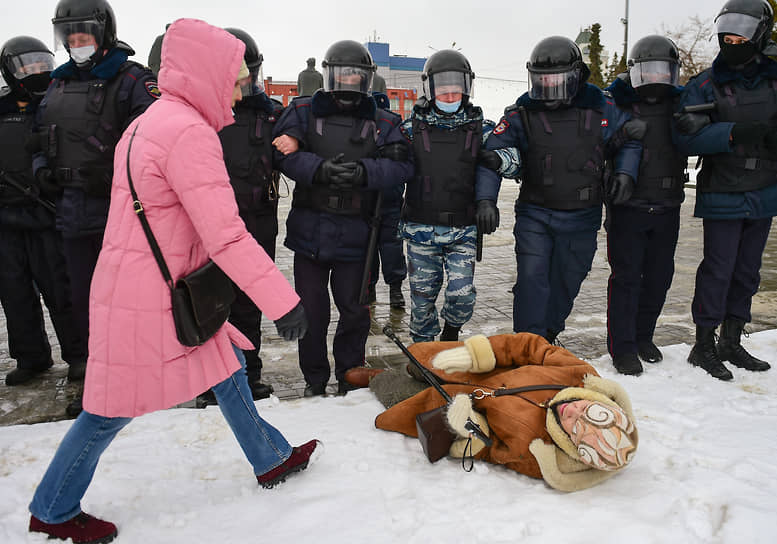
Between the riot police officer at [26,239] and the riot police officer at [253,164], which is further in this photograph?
the riot police officer at [26,239]

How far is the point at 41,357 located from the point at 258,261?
2978 mm

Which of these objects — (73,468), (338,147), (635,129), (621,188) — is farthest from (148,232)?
(635,129)

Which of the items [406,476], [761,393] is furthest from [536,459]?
[761,393]

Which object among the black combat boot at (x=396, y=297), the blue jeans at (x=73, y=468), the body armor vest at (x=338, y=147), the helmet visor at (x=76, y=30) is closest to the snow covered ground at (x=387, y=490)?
the blue jeans at (x=73, y=468)

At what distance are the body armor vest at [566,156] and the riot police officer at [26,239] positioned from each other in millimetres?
3344

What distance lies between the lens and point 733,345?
4211 mm

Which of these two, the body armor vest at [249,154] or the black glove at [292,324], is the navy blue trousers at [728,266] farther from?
the black glove at [292,324]

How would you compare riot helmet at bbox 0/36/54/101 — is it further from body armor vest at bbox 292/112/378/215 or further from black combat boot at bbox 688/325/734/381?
black combat boot at bbox 688/325/734/381

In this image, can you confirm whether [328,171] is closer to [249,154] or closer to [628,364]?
[249,154]

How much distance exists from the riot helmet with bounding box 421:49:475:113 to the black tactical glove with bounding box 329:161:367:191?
0.77 meters

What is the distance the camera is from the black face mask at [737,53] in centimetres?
376

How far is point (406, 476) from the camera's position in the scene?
105 inches

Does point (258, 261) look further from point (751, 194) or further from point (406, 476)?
point (751, 194)

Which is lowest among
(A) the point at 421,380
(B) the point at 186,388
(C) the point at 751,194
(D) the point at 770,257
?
(D) the point at 770,257
